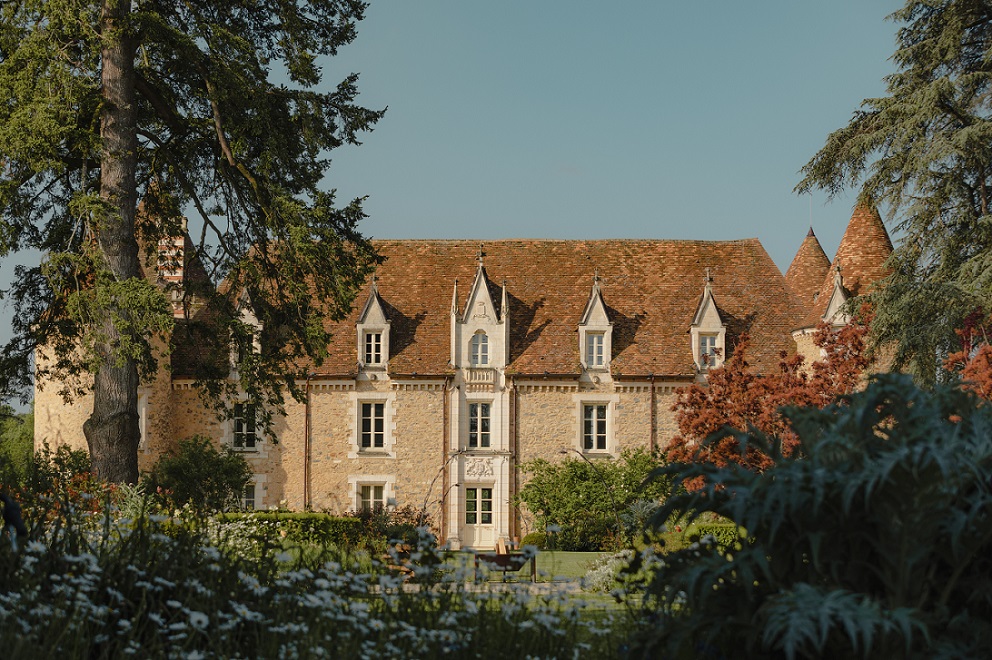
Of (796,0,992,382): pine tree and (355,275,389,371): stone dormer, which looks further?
(355,275,389,371): stone dormer

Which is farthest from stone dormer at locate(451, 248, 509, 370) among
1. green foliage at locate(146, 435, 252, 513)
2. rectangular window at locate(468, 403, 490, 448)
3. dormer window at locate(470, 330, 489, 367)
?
green foliage at locate(146, 435, 252, 513)

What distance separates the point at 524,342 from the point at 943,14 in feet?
49.7

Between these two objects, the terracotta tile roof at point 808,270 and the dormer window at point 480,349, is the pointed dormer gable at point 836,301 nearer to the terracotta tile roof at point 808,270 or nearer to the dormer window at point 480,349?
the terracotta tile roof at point 808,270

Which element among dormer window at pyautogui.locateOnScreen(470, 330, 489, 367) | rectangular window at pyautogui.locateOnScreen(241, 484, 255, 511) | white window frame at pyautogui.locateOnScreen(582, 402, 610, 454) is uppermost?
dormer window at pyautogui.locateOnScreen(470, 330, 489, 367)

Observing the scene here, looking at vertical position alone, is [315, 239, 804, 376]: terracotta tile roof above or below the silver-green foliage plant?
above

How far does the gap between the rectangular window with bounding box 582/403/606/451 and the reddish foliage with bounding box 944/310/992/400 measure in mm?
12101

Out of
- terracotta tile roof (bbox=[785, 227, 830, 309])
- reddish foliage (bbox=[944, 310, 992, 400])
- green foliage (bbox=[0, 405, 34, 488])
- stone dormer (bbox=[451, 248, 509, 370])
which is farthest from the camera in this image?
green foliage (bbox=[0, 405, 34, 488])

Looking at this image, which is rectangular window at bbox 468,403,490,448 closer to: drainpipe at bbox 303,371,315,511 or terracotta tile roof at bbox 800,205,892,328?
drainpipe at bbox 303,371,315,511

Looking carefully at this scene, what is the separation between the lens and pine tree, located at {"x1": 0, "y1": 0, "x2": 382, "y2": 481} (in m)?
16.3

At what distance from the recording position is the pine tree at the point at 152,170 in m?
16.3

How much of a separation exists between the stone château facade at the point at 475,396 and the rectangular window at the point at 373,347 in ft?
0.15

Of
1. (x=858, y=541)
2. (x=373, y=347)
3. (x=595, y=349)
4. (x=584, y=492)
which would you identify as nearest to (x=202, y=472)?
(x=373, y=347)

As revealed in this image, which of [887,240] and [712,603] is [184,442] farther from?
[712,603]

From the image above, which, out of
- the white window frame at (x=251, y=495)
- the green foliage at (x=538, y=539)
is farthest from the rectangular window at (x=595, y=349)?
the white window frame at (x=251, y=495)
